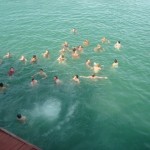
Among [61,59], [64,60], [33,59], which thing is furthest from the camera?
[64,60]

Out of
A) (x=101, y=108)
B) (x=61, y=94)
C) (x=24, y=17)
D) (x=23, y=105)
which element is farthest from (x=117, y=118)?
(x=24, y=17)

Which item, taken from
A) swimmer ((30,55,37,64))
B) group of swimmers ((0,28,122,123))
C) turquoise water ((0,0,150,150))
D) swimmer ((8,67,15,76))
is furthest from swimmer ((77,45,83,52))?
swimmer ((8,67,15,76))

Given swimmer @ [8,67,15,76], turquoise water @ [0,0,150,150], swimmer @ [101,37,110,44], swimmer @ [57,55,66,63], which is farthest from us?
swimmer @ [101,37,110,44]

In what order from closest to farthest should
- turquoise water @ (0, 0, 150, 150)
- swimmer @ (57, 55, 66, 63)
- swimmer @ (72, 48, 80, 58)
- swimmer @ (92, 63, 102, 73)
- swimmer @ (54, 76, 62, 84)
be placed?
turquoise water @ (0, 0, 150, 150)
swimmer @ (54, 76, 62, 84)
swimmer @ (92, 63, 102, 73)
swimmer @ (57, 55, 66, 63)
swimmer @ (72, 48, 80, 58)

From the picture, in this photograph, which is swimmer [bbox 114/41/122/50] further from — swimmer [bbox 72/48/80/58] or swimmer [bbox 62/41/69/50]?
swimmer [bbox 62/41/69/50]

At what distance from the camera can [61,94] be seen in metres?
24.9

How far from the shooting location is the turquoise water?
2050 centimetres

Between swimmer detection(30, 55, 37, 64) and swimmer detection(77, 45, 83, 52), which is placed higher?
swimmer detection(77, 45, 83, 52)

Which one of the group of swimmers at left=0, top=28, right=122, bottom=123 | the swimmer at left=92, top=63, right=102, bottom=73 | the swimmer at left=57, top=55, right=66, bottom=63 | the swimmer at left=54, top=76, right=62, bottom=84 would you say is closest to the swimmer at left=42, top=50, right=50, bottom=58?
the group of swimmers at left=0, top=28, right=122, bottom=123

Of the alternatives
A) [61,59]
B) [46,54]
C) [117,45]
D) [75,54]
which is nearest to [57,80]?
[61,59]

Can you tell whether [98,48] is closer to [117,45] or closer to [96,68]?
[117,45]

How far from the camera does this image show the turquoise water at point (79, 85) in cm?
2050

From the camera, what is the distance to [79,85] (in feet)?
86.2

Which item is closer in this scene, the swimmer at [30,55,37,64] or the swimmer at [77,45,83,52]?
the swimmer at [30,55,37,64]
